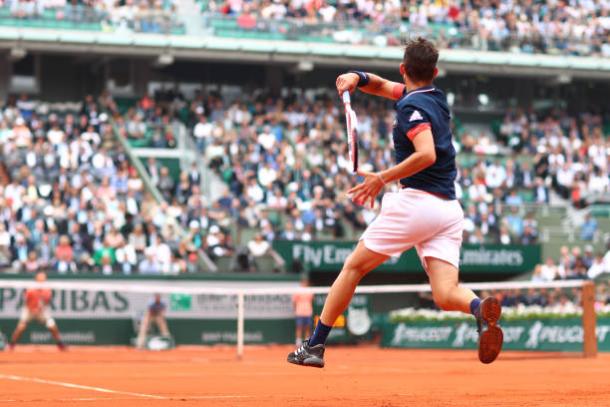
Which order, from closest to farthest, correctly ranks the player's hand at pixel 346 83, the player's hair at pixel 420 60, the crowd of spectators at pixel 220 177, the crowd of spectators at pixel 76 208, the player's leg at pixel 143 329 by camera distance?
1. the player's hair at pixel 420 60
2. the player's hand at pixel 346 83
3. the player's leg at pixel 143 329
4. the crowd of spectators at pixel 76 208
5. the crowd of spectators at pixel 220 177

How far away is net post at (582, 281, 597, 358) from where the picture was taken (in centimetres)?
1894

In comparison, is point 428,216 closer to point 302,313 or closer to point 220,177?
point 302,313

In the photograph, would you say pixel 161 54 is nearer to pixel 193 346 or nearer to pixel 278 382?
pixel 193 346

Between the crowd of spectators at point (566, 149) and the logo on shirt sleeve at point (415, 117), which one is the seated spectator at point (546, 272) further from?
the logo on shirt sleeve at point (415, 117)


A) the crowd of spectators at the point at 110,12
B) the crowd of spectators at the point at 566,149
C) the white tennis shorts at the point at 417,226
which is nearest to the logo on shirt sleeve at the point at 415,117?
the white tennis shorts at the point at 417,226

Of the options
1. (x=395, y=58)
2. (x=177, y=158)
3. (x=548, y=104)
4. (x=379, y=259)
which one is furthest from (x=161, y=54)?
(x=379, y=259)

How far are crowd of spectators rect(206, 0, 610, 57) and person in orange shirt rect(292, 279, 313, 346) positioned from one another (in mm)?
12571

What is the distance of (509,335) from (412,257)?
23.0 ft

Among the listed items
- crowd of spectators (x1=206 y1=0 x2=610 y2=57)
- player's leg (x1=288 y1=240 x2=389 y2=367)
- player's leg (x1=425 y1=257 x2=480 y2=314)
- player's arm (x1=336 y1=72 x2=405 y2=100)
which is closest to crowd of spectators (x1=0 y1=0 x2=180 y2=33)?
crowd of spectators (x1=206 y1=0 x2=610 y2=57)

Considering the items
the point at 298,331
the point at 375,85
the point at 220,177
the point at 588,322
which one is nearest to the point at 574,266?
the point at 298,331

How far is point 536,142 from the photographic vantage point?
36.2 m

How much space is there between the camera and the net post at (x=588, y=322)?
18938 mm

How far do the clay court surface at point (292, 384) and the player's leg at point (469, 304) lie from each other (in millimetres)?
627

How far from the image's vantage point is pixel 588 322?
19.0 metres
